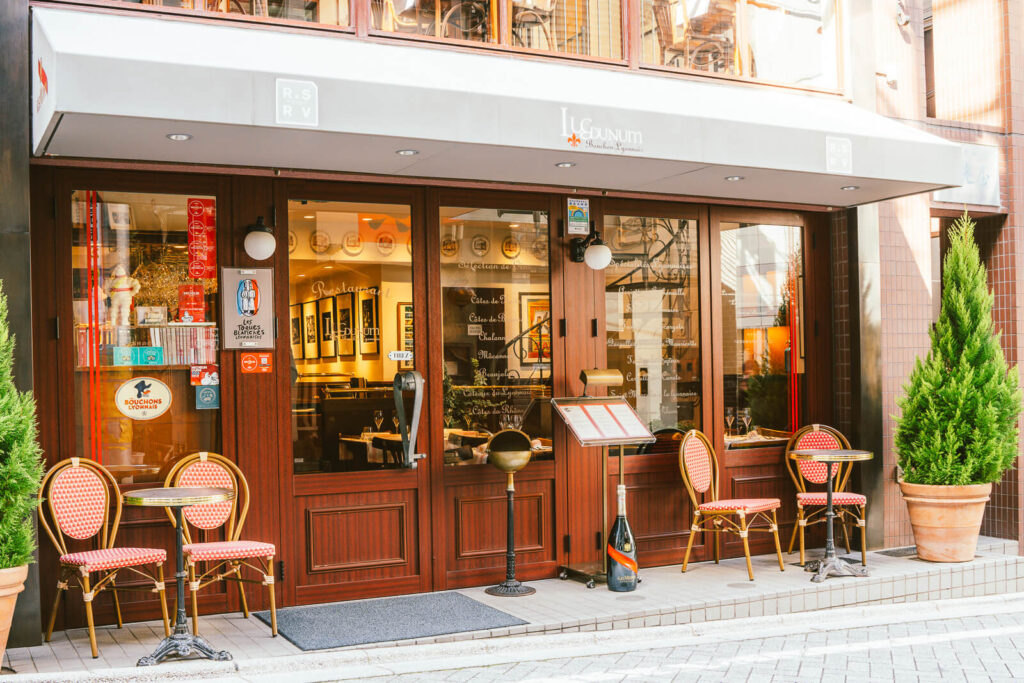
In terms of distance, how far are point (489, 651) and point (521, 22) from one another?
421 centimetres

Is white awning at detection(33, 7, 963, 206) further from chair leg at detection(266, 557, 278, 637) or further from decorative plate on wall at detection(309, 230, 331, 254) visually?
chair leg at detection(266, 557, 278, 637)

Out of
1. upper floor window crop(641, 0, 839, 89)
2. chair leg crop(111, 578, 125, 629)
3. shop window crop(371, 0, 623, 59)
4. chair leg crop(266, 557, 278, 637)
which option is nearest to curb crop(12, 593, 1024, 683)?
chair leg crop(266, 557, 278, 637)

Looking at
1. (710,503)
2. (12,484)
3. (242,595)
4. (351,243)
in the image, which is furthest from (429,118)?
(710,503)

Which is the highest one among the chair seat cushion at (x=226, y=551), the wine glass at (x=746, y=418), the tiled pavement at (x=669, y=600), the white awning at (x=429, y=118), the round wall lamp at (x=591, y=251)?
the white awning at (x=429, y=118)

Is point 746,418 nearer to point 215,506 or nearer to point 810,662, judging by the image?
point 810,662

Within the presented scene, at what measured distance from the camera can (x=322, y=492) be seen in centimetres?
673

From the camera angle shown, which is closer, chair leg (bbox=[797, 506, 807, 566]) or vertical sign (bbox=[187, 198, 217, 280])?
vertical sign (bbox=[187, 198, 217, 280])

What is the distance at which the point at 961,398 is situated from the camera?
7.69 metres

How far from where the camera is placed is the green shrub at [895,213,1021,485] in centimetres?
774

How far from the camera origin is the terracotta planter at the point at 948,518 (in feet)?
25.4

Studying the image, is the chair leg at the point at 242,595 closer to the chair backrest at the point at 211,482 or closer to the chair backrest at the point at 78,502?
the chair backrest at the point at 211,482

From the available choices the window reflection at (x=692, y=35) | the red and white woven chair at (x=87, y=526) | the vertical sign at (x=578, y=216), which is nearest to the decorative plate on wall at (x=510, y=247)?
the vertical sign at (x=578, y=216)

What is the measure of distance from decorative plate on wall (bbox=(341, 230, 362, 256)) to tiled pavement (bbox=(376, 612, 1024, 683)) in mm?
2841

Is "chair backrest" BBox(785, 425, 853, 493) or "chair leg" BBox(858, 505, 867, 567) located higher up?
"chair backrest" BBox(785, 425, 853, 493)
